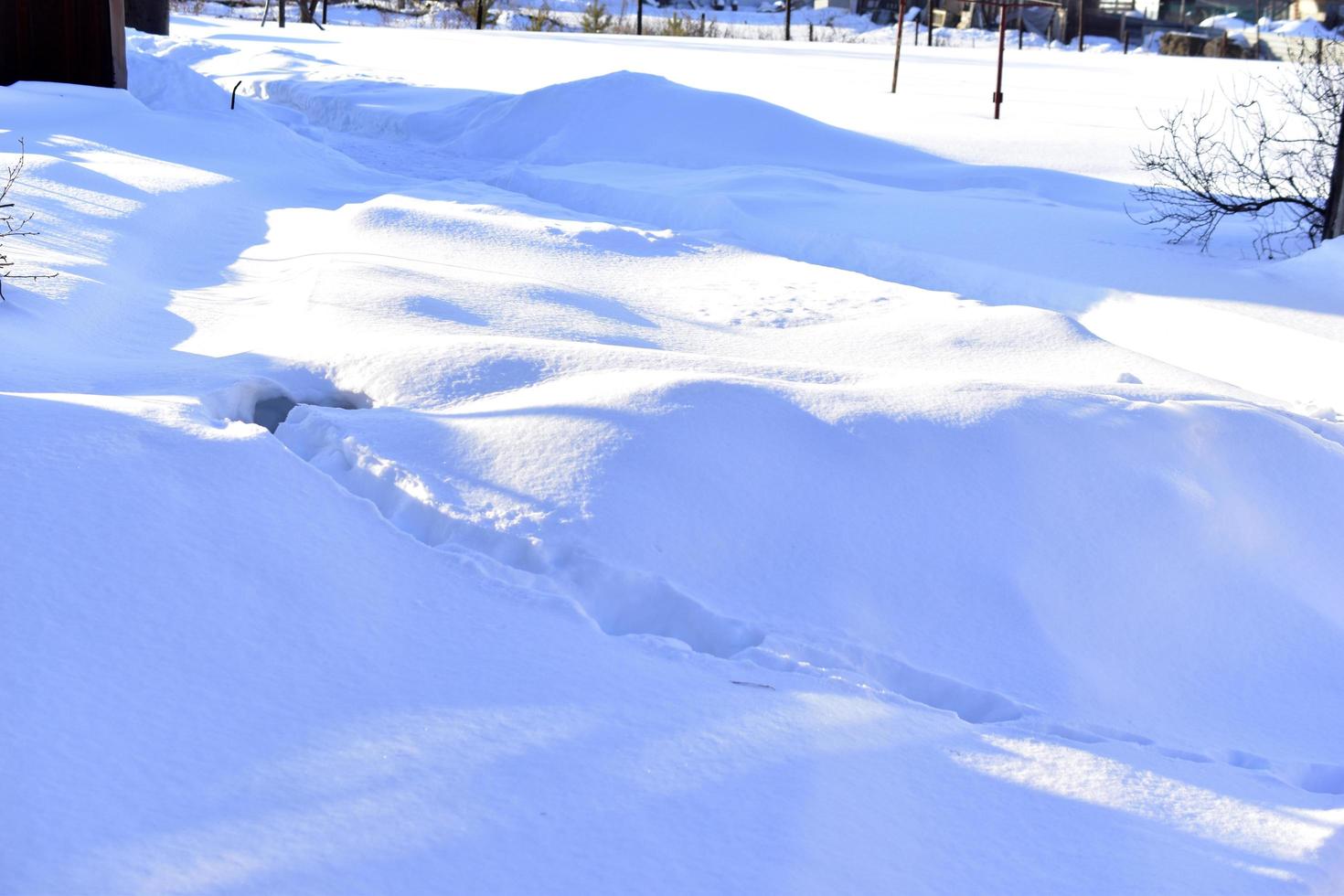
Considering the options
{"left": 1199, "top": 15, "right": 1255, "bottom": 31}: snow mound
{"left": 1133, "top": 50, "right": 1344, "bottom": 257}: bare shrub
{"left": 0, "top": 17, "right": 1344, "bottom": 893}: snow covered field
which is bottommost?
{"left": 0, "top": 17, "right": 1344, "bottom": 893}: snow covered field

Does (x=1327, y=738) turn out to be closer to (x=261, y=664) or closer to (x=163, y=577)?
(x=261, y=664)

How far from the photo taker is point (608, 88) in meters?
12.9

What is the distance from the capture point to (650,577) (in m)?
3.26

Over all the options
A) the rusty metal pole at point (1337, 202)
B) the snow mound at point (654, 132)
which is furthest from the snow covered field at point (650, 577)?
the snow mound at point (654, 132)

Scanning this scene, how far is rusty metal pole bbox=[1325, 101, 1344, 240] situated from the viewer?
7605 mm

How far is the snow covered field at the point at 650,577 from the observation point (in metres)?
2.32

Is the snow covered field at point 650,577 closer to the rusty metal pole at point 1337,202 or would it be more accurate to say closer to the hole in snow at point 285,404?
the hole in snow at point 285,404

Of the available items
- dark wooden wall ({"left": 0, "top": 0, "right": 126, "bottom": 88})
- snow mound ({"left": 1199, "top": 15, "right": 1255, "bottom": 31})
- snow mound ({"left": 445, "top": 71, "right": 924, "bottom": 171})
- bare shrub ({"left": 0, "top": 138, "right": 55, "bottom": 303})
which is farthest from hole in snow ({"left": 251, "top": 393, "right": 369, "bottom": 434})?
snow mound ({"left": 1199, "top": 15, "right": 1255, "bottom": 31})

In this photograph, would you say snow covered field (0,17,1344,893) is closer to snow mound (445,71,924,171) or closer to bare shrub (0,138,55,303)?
bare shrub (0,138,55,303)

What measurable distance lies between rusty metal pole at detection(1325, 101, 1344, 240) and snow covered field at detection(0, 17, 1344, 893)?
0.84 m

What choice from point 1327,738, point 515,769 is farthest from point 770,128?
point 515,769

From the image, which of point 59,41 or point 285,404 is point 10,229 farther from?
point 59,41

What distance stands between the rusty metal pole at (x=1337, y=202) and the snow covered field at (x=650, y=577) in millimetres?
845

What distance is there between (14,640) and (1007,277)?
5857mm
